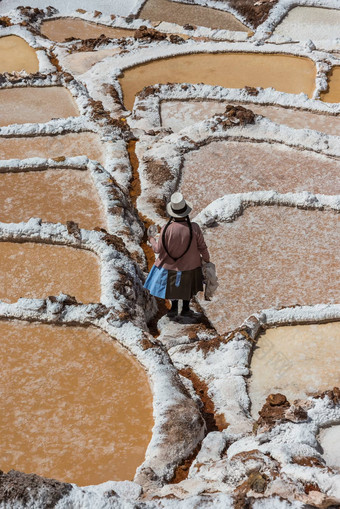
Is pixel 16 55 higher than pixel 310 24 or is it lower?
lower

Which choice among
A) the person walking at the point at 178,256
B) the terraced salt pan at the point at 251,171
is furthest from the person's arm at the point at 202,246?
the terraced salt pan at the point at 251,171

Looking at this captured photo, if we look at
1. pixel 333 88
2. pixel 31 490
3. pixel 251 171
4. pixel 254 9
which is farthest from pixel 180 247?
pixel 254 9

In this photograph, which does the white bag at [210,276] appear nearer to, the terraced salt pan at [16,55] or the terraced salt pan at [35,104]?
the terraced salt pan at [35,104]

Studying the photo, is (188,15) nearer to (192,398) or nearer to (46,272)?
(46,272)

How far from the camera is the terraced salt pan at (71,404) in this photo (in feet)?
15.5

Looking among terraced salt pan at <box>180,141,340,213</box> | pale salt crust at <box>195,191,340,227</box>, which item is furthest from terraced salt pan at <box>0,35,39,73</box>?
pale salt crust at <box>195,191,340,227</box>

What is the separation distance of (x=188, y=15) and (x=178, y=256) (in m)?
14.9

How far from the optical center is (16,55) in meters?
14.8

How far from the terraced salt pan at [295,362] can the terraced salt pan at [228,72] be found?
694cm

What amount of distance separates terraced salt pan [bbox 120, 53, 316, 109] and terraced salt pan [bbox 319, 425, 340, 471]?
27.5 ft

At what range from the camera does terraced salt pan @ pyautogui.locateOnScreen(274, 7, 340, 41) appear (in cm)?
1670

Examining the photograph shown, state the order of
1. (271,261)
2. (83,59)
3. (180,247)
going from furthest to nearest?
(83,59) → (271,261) → (180,247)

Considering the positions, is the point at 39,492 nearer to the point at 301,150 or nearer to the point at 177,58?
the point at 301,150

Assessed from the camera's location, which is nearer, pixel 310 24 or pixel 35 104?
pixel 35 104
